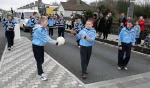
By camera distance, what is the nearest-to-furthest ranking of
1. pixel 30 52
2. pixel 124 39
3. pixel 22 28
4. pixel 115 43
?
pixel 124 39 → pixel 30 52 → pixel 115 43 → pixel 22 28

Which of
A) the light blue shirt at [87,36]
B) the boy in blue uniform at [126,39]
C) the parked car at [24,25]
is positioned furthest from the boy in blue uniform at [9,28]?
the parked car at [24,25]

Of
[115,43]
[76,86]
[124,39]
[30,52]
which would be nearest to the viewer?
[76,86]

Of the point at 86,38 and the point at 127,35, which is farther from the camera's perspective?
the point at 127,35

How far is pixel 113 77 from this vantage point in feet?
31.4

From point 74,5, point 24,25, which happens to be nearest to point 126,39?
point 24,25

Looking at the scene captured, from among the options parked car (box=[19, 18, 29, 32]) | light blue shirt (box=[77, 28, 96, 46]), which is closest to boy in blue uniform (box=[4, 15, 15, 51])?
light blue shirt (box=[77, 28, 96, 46])

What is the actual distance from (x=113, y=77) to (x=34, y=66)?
2860 mm

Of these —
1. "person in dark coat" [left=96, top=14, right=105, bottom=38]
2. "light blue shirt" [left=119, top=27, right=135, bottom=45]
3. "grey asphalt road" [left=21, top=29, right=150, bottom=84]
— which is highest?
"light blue shirt" [left=119, top=27, right=135, bottom=45]

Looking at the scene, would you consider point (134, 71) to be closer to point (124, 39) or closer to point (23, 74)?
point (124, 39)

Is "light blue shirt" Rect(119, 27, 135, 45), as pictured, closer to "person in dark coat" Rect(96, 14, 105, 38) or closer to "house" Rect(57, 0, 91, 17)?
"person in dark coat" Rect(96, 14, 105, 38)

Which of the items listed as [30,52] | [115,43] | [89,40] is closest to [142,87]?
[89,40]

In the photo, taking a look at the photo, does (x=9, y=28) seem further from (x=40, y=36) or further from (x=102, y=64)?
(x=40, y=36)

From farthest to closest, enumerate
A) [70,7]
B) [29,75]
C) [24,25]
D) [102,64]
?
[70,7] < [24,25] < [102,64] < [29,75]

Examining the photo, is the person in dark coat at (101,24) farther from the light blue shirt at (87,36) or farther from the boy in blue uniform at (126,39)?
the light blue shirt at (87,36)
